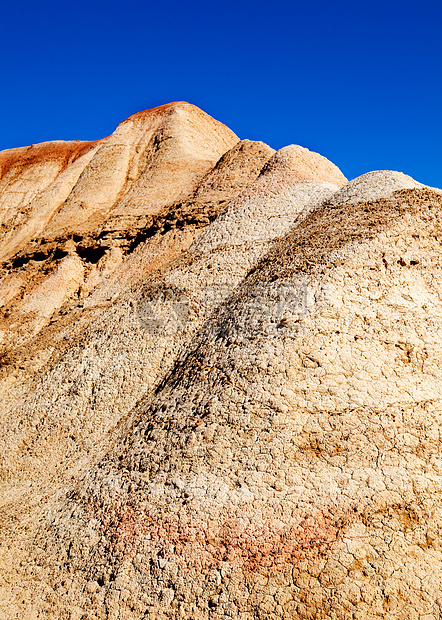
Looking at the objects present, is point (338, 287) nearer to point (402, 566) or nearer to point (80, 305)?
point (402, 566)

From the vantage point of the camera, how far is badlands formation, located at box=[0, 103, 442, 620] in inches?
178

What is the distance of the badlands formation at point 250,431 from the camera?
4.51 meters

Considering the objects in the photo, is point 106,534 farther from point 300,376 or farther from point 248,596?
point 300,376

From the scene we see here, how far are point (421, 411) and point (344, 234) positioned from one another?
10.2 feet

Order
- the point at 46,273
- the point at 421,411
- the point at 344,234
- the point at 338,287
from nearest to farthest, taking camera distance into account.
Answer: the point at 421,411 → the point at 338,287 → the point at 344,234 → the point at 46,273

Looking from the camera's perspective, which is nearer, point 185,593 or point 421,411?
point 185,593

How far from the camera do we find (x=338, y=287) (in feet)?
20.7

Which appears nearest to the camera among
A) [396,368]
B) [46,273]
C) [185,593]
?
[185,593]

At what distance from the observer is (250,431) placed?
5.46 metres

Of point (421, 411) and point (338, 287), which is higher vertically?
point (338, 287)

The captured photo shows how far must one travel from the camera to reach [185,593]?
4621mm

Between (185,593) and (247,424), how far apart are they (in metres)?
1.89

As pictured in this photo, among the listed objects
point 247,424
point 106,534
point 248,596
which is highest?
point 247,424

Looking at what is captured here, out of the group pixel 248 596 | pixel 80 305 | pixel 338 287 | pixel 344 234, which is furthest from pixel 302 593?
pixel 80 305
